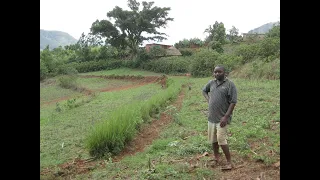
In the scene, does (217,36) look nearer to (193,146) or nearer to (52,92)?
(52,92)

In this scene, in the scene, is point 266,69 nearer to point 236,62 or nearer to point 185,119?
point 236,62

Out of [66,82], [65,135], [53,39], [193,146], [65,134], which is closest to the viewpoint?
[193,146]

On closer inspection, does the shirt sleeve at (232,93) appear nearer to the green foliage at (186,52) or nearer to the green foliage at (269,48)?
the green foliage at (269,48)

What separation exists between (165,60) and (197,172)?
104 feet

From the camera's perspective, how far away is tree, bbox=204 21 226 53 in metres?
34.1

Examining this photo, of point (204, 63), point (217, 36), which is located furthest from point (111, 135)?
point (217, 36)

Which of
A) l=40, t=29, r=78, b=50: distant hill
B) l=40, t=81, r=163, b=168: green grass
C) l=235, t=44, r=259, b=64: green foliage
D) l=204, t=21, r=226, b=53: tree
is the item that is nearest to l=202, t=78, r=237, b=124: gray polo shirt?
l=40, t=81, r=163, b=168: green grass

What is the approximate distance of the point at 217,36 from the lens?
121 ft

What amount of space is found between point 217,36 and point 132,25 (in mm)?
10465

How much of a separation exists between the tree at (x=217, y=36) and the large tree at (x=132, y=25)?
18.6ft

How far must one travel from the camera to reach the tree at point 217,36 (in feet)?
112

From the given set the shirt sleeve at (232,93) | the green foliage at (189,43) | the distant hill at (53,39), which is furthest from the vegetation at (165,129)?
the distant hill at (53,39)

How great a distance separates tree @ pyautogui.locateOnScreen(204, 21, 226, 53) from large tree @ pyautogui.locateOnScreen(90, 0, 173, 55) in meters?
5.67
